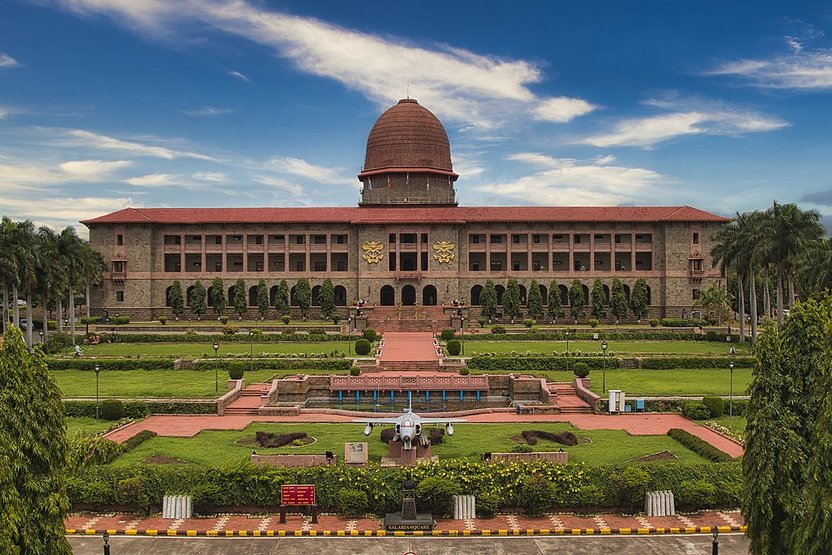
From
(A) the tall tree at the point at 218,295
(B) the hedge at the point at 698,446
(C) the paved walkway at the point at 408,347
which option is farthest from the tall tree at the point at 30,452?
(A) the tall tree at the point at 218,295

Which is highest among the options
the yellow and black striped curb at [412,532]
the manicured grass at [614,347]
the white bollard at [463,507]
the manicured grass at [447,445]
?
the manicured grass at [614,347]

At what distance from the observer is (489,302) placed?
7556 cm

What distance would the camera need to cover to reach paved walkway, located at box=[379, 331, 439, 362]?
172ft

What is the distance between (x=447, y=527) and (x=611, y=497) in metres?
5.37

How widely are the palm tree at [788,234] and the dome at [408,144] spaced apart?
40.5 metres

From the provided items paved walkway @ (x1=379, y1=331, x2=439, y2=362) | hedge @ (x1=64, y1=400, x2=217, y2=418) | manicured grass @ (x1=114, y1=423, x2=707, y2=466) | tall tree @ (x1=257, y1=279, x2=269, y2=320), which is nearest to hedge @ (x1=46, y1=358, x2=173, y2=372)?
hedge @ (x1=64, y1=400, x2=217, y2=418)

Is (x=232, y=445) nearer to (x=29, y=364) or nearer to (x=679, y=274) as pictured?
(x=29, y=364)

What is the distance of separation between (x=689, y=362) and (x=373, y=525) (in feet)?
114

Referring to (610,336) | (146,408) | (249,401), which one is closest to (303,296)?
(610,336)

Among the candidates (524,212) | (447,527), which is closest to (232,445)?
(447,527)

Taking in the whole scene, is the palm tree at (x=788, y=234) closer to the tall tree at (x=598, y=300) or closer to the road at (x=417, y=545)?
the tall tree at (x=598, y=300)

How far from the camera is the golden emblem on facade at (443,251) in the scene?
79812mm

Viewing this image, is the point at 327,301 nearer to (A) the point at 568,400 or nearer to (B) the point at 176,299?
(B) the point at 176,299

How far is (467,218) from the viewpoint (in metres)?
80.6
